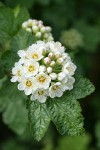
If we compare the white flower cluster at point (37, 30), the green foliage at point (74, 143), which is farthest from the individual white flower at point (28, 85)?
the green foliage at point (74, 143)

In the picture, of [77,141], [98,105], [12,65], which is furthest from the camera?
[98,105]

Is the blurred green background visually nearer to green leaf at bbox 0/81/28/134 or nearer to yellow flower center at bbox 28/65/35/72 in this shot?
green leaf at bbox 0/81/28/134

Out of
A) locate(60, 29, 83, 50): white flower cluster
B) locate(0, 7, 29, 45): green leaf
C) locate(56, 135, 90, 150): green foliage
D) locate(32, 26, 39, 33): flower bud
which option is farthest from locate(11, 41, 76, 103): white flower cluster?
locate(56, 135, 90, 150): green foliage

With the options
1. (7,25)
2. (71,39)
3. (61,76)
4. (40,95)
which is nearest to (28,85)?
(40,95)

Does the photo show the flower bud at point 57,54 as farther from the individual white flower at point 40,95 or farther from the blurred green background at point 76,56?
the blurred green background at point 76,56

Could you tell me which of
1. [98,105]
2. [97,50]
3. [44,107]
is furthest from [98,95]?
[44,107]

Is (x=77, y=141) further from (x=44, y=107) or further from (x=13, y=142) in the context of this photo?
(x=44, y=107)
